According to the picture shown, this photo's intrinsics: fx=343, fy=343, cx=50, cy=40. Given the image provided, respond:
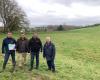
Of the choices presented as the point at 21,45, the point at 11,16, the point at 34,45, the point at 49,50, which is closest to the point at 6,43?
the point at 21,45

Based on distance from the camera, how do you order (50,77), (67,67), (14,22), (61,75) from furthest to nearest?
(14,22), (67,67), (61,75), (50,77)

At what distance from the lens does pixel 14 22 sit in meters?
75.4

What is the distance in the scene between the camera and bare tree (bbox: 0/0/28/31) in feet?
249

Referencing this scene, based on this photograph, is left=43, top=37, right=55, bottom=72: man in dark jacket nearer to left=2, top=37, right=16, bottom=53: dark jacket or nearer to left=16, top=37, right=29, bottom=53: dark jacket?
left=16, top=37, right=29, bottom=53: dark jacket

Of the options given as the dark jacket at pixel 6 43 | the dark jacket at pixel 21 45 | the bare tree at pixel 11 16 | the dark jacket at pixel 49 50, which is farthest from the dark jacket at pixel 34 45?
the bare tree at pixel 11 16

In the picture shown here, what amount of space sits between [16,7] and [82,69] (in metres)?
56.3

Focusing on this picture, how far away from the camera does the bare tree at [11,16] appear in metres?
75.9

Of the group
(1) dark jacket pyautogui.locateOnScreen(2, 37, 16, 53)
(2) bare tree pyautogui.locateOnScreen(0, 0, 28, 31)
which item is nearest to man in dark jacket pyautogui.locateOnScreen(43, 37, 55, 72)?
(1) dark jacket pyautogui.locateOnScreen(2, 37, 16, 53)

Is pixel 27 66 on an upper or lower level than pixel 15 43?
lower

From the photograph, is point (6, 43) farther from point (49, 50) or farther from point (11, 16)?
point (11, 16)

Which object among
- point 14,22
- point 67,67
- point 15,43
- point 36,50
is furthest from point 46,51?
point 14,22

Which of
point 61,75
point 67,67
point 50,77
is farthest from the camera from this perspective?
point 67,67

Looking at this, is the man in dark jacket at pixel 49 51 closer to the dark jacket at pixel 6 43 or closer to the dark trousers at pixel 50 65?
the dark trousers at pixel 50 65

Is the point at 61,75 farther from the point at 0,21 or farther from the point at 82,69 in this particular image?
the point at 0,21
